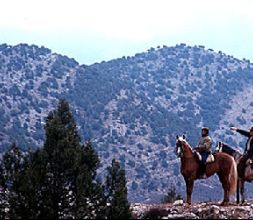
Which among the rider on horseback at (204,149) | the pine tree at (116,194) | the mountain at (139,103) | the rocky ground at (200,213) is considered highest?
the mountain at (139,103)

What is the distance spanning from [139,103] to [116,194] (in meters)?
108

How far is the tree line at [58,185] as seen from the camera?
16500 millimetres

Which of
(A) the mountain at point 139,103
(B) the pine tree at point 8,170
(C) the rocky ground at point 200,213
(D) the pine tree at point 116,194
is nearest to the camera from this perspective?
(D) the pine tree at point 116,194

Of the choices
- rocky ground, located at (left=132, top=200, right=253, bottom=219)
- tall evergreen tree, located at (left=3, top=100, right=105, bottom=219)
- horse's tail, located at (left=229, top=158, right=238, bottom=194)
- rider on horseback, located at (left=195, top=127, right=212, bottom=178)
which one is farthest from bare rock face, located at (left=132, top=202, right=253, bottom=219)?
tall evergreen tree, located at (left=3, top=100, right=105, bottom=219)

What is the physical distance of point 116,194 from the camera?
16.9m

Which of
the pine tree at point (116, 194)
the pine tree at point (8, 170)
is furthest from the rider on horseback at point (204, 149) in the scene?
the pine tree at point (8, 170)

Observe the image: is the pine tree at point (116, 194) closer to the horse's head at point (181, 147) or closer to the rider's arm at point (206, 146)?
the horse's head at point (181, 147)

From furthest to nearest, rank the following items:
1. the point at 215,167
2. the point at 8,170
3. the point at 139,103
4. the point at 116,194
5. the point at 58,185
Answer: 1. the point at 139,103
2. the point at 215,167
3. the point at 8,170
4. the point at 58,185
5. the point at 116,194

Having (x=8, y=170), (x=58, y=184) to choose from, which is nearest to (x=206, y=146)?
(x=58, y=184)

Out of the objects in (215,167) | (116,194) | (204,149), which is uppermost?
(204,149)

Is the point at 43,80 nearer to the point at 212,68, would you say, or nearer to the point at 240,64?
the point at 212,68

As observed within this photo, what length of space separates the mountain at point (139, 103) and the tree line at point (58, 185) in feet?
236

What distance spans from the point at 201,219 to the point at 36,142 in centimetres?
8461

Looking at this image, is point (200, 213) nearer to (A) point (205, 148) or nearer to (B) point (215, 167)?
(B) point (215, 167)
